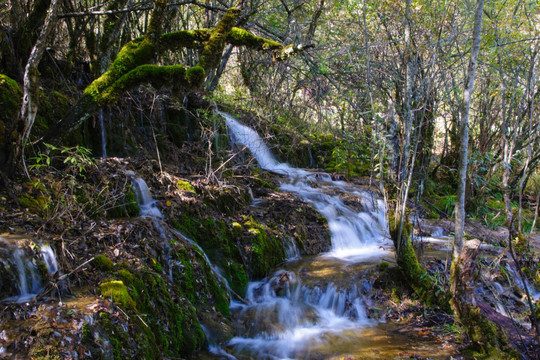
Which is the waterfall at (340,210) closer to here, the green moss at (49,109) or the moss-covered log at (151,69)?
the moss-covered log at (151,69)

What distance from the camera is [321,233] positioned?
867cm

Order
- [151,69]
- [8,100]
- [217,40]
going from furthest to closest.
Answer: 1. [217,40]
2. [151,69]
3. [8,100]

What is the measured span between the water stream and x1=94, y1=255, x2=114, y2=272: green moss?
193cm

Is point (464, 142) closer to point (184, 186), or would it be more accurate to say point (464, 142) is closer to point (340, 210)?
point (184, 186)

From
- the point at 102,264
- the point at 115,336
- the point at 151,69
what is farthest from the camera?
the point at 151,69

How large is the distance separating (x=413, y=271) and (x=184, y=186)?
4.53m

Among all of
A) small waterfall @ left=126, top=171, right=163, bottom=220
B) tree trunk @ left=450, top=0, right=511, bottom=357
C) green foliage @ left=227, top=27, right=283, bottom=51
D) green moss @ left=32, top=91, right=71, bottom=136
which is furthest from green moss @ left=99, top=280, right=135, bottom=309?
green foliage @ left=227, top=27, right=283, bottom=51

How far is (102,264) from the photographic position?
160 inches

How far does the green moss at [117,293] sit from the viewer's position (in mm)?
3652

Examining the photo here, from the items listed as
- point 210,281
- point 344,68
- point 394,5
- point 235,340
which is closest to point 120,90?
point 210,281

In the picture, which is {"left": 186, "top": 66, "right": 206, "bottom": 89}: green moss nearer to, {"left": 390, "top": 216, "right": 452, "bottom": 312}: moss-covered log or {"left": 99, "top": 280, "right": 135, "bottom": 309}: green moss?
{"left": 99, "top": 280, "right": 135, "bottom": 309}: green moss

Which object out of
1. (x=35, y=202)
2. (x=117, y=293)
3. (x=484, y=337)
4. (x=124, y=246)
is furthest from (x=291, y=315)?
(x=35, y=202)

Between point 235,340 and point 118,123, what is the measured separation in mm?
5540

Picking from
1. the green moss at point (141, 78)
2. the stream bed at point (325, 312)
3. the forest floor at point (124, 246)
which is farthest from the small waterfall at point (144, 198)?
the stream bed at point (325, 312)
